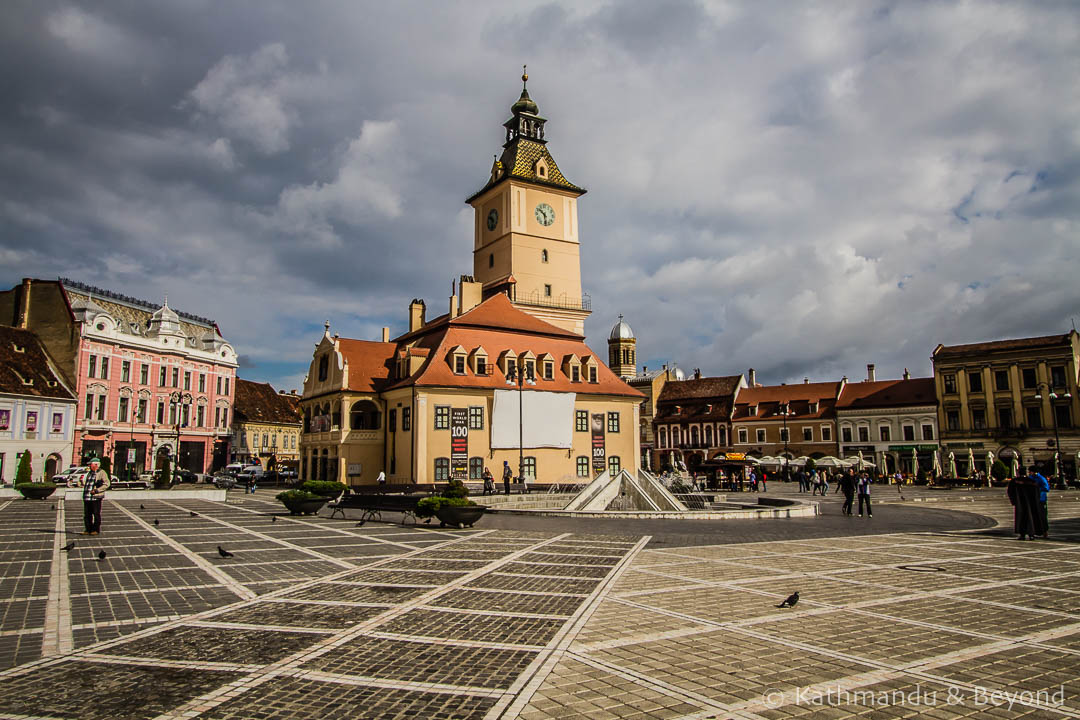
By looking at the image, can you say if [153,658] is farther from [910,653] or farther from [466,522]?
[466,522]

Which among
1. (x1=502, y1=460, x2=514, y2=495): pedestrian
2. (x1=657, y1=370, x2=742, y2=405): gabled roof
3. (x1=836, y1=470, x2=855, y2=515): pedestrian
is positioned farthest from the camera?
(x1=657, y1=370, x2=742, y2=405): gabled roof

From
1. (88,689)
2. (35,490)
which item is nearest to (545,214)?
(35,490)

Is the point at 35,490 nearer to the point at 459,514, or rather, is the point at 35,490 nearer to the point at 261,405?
the point at 459,514

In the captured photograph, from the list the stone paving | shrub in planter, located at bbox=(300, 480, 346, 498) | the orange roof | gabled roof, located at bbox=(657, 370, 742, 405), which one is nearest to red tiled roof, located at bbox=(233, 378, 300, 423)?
the orange roof

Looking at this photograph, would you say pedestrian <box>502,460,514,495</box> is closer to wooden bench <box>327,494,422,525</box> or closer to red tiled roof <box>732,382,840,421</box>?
wooden bench <box>327,494,422,525</box>

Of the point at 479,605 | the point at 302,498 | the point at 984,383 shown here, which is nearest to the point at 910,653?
the point at 479,605

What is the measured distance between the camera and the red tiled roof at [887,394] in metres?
66.9

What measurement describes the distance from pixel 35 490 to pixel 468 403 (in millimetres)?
22261

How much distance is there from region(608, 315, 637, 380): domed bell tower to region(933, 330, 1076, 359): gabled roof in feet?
139

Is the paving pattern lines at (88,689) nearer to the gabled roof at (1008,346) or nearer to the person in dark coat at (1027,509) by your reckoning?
the person in dark coat at (1027,509)

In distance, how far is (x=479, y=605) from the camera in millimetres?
9125

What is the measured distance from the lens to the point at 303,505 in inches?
920

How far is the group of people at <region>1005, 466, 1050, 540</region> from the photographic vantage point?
16672 millimetres

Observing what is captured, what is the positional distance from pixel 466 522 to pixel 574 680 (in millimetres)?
13653
